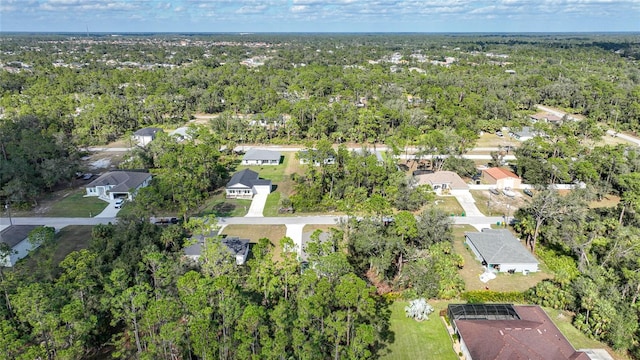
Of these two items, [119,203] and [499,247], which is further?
[119,203]

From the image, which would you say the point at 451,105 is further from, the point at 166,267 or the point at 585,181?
the point at 166,267

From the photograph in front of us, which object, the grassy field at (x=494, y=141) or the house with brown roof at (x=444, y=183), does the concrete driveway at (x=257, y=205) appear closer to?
the house with brown roof at (x=444, y=183)

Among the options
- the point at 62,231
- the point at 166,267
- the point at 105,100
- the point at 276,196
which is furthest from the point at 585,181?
the point at 105,100

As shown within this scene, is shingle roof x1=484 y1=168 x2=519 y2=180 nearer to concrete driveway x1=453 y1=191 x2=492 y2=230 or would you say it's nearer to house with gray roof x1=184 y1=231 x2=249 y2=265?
concrete driveway x1=453 y1=191 x2=492 y2=230

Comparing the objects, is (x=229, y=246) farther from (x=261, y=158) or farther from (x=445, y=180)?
(x=445, y=180)

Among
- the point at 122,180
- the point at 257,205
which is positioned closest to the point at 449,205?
the point at 257,205
